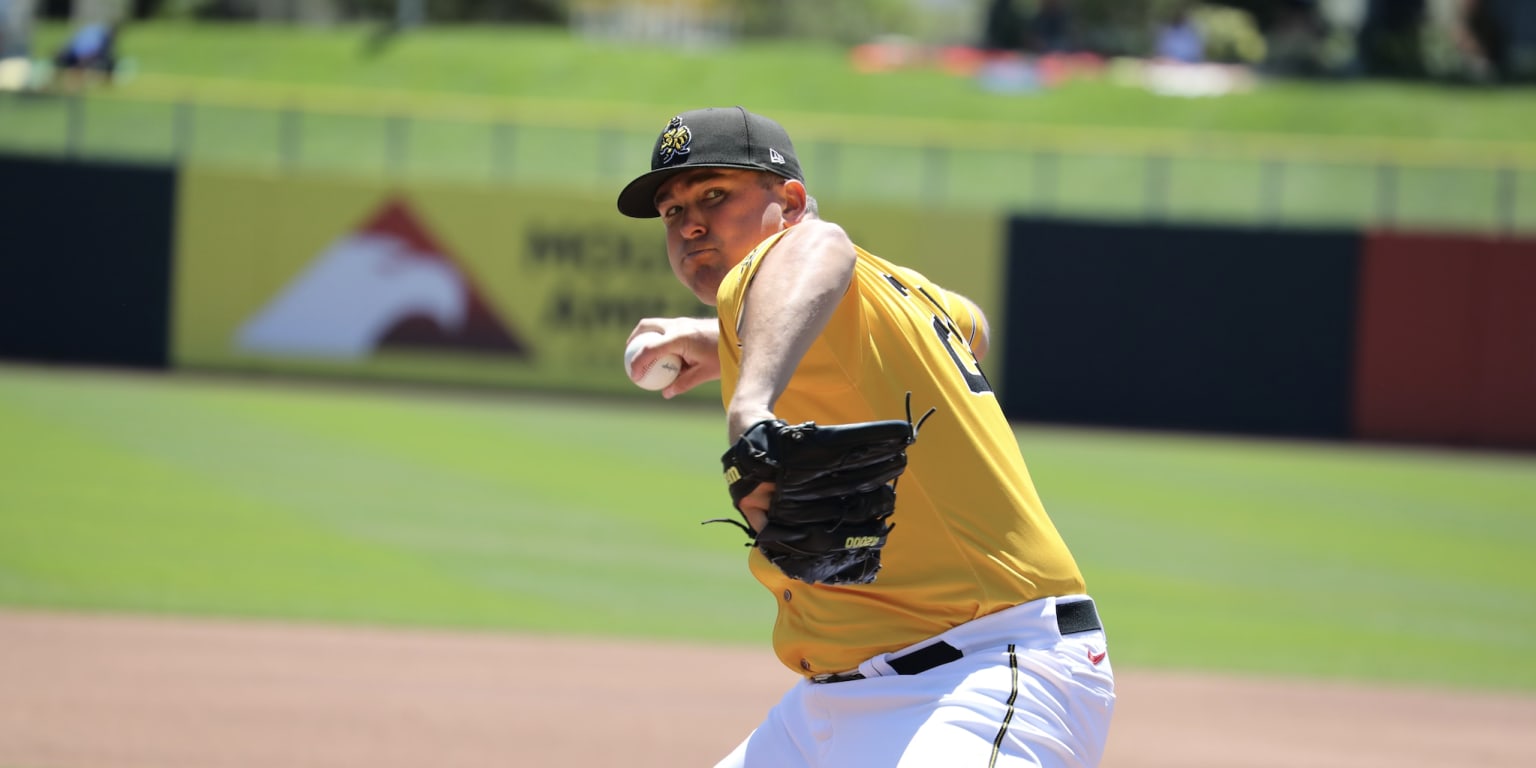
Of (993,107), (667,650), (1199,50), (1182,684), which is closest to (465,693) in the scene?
(667,650)

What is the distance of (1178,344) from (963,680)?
20702 mm

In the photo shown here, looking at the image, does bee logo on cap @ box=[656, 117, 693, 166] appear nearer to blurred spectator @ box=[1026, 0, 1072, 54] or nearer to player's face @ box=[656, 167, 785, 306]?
player's face @ box=[656, 167, 785, 306]

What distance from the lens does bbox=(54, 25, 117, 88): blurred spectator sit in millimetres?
34812

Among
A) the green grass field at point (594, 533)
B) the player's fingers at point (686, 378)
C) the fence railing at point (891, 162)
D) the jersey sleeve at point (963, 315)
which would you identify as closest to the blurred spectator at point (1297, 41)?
the fence railing at point (891, 162)

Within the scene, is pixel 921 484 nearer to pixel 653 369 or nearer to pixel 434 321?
pixel 653 369

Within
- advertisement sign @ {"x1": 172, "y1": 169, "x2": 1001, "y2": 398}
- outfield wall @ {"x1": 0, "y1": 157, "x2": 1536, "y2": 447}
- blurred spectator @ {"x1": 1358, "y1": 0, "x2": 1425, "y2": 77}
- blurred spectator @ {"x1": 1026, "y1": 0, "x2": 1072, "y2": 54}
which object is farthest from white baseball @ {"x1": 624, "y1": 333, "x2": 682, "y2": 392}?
blurred spectator @ {"x1": 1358, "y1": 0, "x2": 1425, "y2": 77}

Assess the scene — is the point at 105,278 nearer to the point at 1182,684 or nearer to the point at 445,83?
the point at 1182,684

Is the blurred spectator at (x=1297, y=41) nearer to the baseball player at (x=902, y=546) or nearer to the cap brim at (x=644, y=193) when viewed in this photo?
the cap brim at (x=644, y=193)

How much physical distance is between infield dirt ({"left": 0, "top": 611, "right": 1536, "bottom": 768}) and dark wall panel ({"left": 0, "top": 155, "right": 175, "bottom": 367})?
14781 millimetres

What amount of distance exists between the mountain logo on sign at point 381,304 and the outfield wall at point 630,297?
32 millimetres

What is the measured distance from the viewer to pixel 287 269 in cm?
2377

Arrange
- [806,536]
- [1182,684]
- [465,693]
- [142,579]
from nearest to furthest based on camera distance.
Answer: [806,536] → [465,693] → [1182,684] → [142,579]

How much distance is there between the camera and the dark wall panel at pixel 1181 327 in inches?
904

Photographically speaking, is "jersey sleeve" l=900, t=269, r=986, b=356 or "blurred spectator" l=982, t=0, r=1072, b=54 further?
"blurred spectator" l=982, t=0, r=1072, b=54
